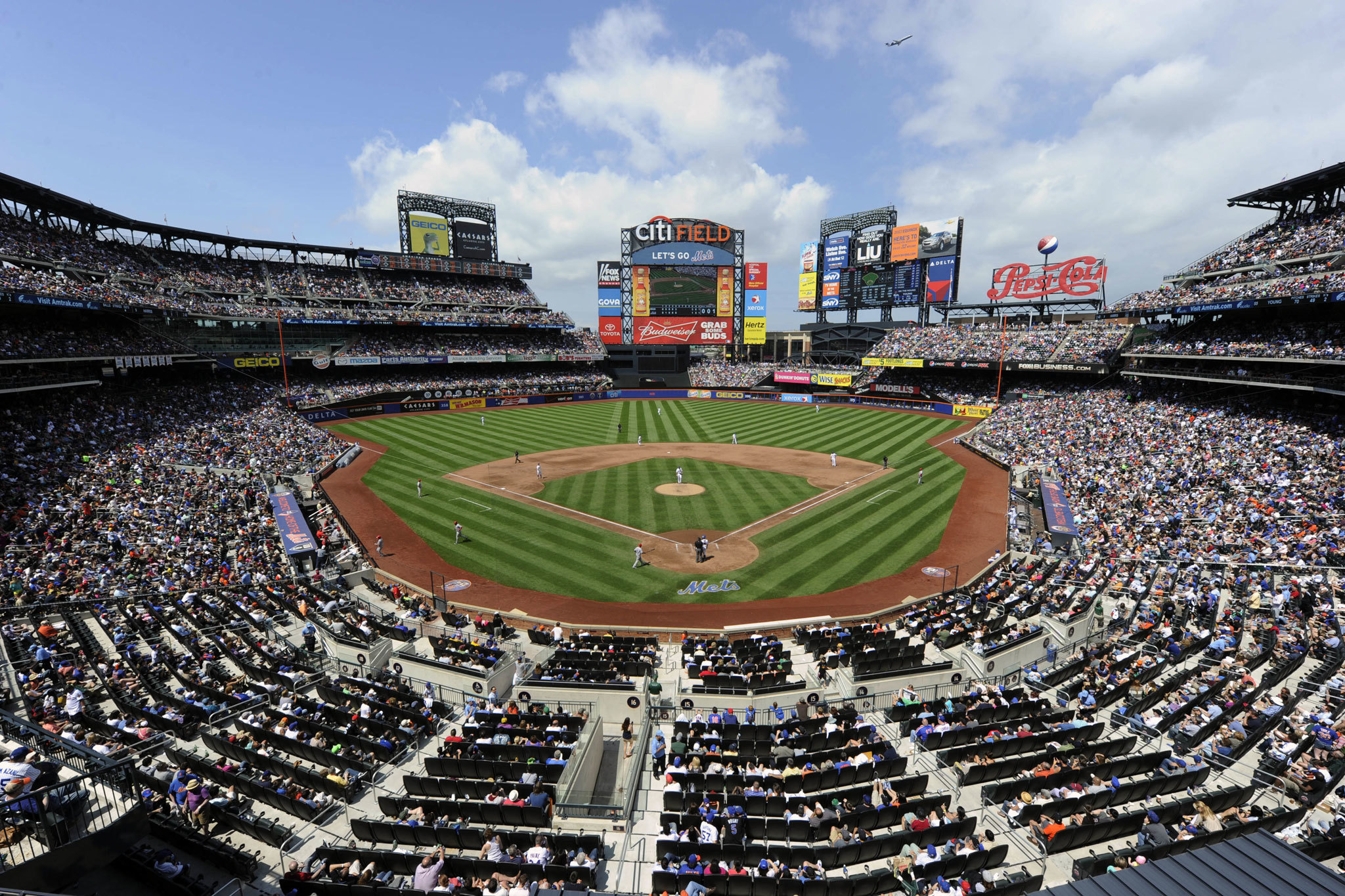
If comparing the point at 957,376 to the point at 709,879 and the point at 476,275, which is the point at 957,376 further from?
the point at 709,879

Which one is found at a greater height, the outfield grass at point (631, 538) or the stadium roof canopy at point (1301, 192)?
the stadium roof canopy at point (1301, 192)

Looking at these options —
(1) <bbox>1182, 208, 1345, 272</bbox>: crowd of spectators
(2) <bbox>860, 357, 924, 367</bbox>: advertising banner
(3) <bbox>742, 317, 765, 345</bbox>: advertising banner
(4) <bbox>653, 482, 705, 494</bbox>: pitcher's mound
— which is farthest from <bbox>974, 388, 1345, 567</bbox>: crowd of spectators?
(3) <bbox>742, 317, 765, 345</bbox>: advertising banner

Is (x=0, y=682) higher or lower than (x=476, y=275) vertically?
lower

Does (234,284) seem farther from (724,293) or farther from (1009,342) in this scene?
(1009,342)

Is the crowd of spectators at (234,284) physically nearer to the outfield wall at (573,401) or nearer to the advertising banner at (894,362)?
the outfield wall at (573,401)

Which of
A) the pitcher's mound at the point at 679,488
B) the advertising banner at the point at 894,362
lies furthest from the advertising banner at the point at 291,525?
the advertising banner at the point at 894,362

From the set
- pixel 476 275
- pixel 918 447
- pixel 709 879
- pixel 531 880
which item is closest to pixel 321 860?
pixel 531 880
